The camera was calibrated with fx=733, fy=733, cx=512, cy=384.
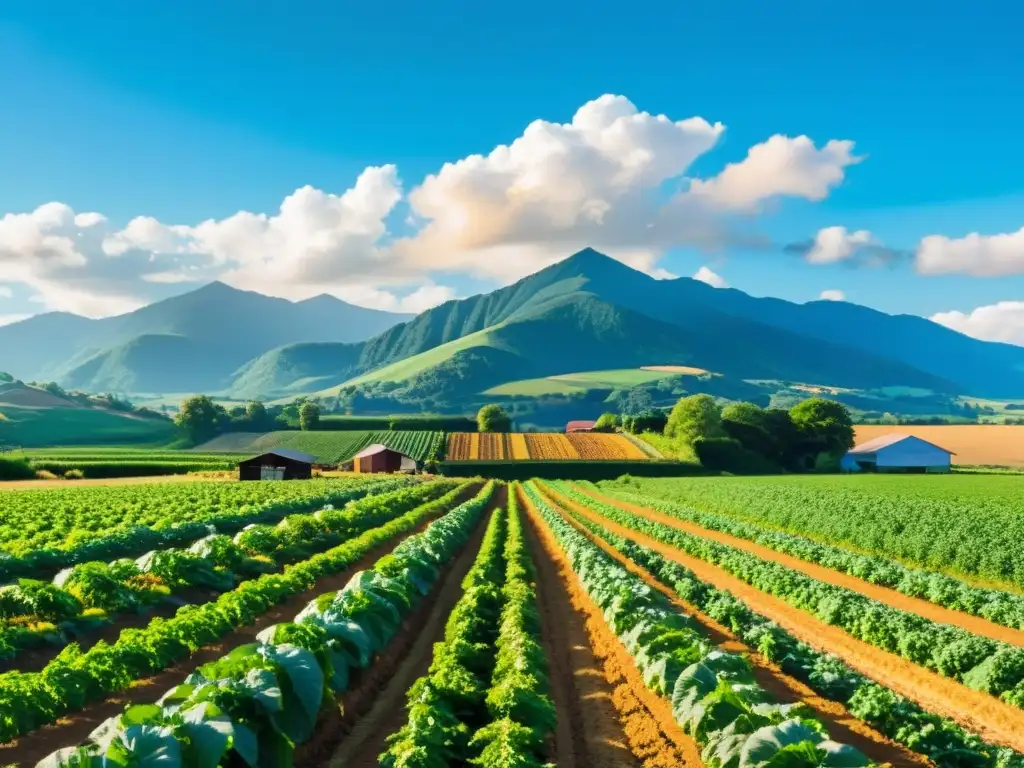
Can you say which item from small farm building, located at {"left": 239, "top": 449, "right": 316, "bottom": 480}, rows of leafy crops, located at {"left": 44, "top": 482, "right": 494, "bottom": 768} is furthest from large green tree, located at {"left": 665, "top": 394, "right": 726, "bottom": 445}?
rows of leafy crops, located at {"left": 44, "top": 482, "right": 494, "bottom": 768}

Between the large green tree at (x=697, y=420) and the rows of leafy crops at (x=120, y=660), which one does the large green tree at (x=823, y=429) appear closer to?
the large green tree at (x=697, y=420)

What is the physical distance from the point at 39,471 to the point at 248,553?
64.9m

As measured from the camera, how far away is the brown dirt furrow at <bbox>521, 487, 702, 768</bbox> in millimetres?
8820

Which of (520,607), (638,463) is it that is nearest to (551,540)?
(520,607)

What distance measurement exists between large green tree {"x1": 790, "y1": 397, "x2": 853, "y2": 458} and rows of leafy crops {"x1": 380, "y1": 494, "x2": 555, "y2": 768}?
3497 inches

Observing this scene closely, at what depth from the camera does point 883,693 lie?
1001 centimetres

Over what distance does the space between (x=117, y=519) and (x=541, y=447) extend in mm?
72835

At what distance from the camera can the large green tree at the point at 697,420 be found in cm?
8881

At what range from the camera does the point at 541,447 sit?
102m

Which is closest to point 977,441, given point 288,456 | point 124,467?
point 288,456

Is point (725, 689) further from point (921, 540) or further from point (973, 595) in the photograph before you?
point (921, 540)

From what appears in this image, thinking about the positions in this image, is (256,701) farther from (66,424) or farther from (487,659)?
(66,424)

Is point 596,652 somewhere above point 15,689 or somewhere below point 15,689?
below

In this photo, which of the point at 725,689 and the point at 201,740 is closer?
the point at 201,740
